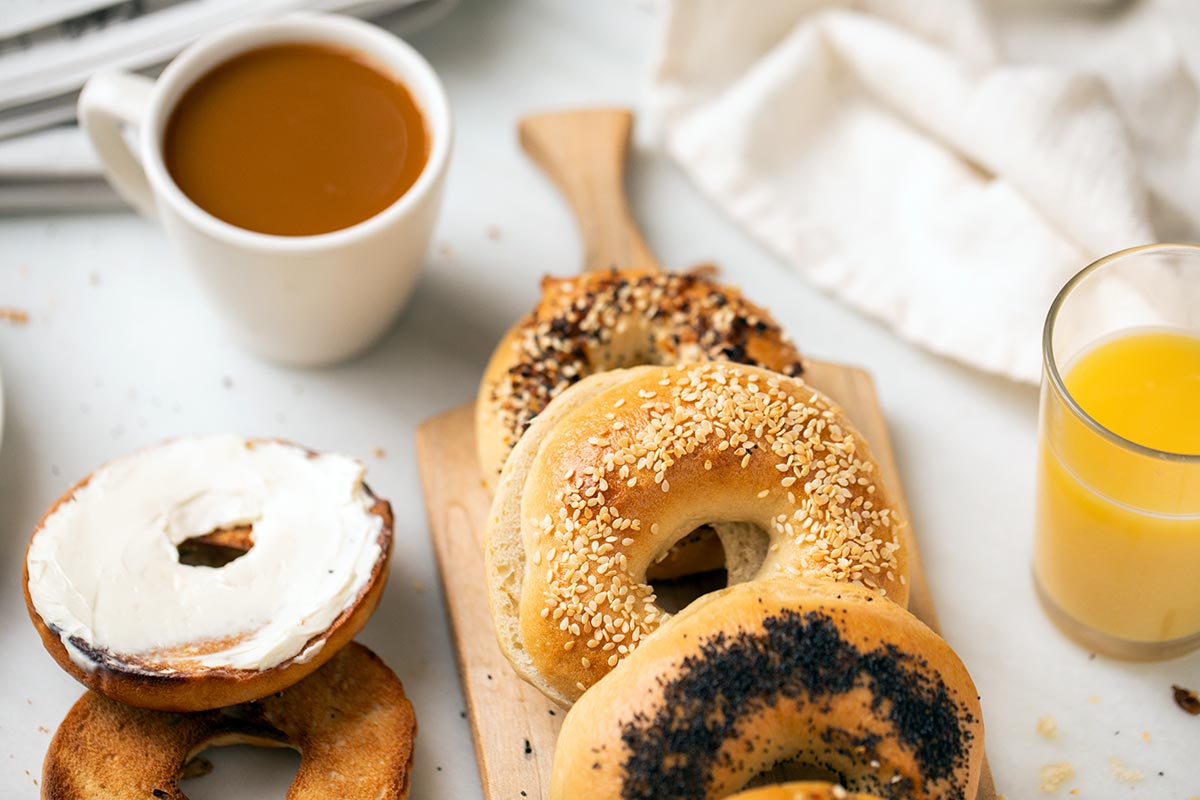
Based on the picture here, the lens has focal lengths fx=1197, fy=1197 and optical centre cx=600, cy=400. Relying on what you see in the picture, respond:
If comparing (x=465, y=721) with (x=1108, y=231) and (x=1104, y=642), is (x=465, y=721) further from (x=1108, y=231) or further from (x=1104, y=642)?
(x=1108, y=231)

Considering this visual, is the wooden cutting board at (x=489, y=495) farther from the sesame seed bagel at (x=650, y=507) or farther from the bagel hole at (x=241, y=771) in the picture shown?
the bagel hole at (x=241, y=771)

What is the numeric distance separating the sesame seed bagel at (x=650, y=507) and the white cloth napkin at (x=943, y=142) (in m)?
0.71

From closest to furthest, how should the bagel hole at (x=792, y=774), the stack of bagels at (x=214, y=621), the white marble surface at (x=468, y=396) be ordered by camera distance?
the bagel hole at (x=792, y=774) < the stack of bagels at (x=214, y=621) < the white marble surface at (x=468, y=396)

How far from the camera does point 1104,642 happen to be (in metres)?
2.02

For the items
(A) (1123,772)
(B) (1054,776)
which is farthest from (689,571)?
(A) (1123,772)

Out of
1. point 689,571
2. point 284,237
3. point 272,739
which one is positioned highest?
point 284,237

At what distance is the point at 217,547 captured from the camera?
194cm

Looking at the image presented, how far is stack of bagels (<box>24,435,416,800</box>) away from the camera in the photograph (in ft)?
5.66

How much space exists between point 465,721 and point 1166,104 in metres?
1.91

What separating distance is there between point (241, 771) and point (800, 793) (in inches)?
35.8

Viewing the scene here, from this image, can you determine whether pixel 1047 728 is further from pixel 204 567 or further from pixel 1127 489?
pixel 204 567

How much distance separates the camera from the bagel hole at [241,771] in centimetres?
184

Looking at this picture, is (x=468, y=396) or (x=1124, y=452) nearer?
(x=1124, y=452)

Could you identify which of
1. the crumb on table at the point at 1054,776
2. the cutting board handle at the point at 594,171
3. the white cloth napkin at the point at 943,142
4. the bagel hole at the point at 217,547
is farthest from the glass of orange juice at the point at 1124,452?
the bagel hole at the point at 217,547
